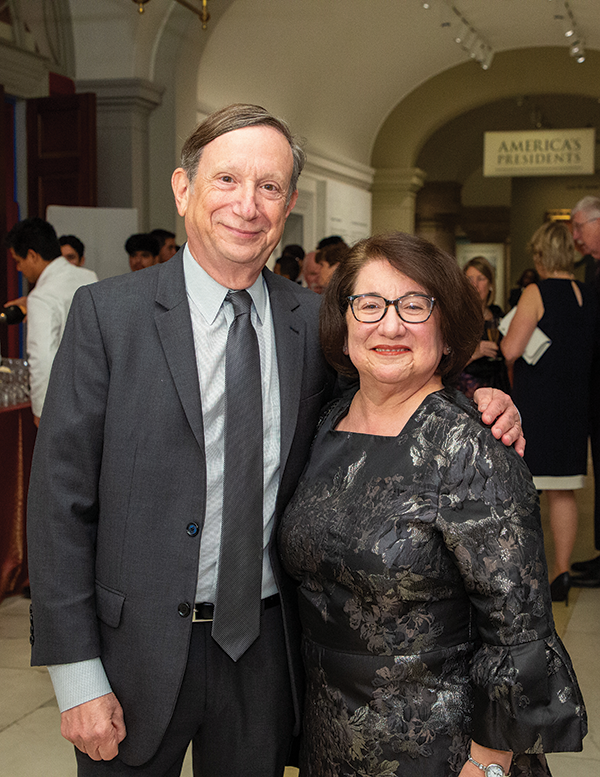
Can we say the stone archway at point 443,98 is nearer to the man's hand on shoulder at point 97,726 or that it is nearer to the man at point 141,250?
the man at point 141,250

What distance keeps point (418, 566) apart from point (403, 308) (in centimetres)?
49

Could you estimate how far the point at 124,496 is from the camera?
1548 mm

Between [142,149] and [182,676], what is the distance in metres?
6.81

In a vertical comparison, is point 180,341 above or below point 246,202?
below

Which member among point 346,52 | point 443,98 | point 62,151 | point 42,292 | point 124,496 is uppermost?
point 443,98

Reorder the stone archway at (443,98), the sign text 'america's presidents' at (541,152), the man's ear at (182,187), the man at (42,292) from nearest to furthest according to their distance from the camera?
the man's ear at (182,187) → the man at (42,292) → the sign text 'america's presidents' at (541,152) → the stone archway at (443,98)

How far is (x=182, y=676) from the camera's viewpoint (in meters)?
1.56

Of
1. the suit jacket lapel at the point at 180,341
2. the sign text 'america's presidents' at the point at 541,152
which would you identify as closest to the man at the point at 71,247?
the suit jacket lapel at the point at 180,341

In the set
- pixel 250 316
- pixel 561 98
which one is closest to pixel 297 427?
pixel 250 316

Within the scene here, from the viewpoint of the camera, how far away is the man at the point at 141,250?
672 cm

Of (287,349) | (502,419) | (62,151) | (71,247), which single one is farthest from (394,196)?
(502,419)

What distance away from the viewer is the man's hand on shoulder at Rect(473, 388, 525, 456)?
5.14 ft

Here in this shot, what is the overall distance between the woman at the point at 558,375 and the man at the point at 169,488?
9.73 feet

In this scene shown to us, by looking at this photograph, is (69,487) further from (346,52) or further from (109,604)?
(346,52)
